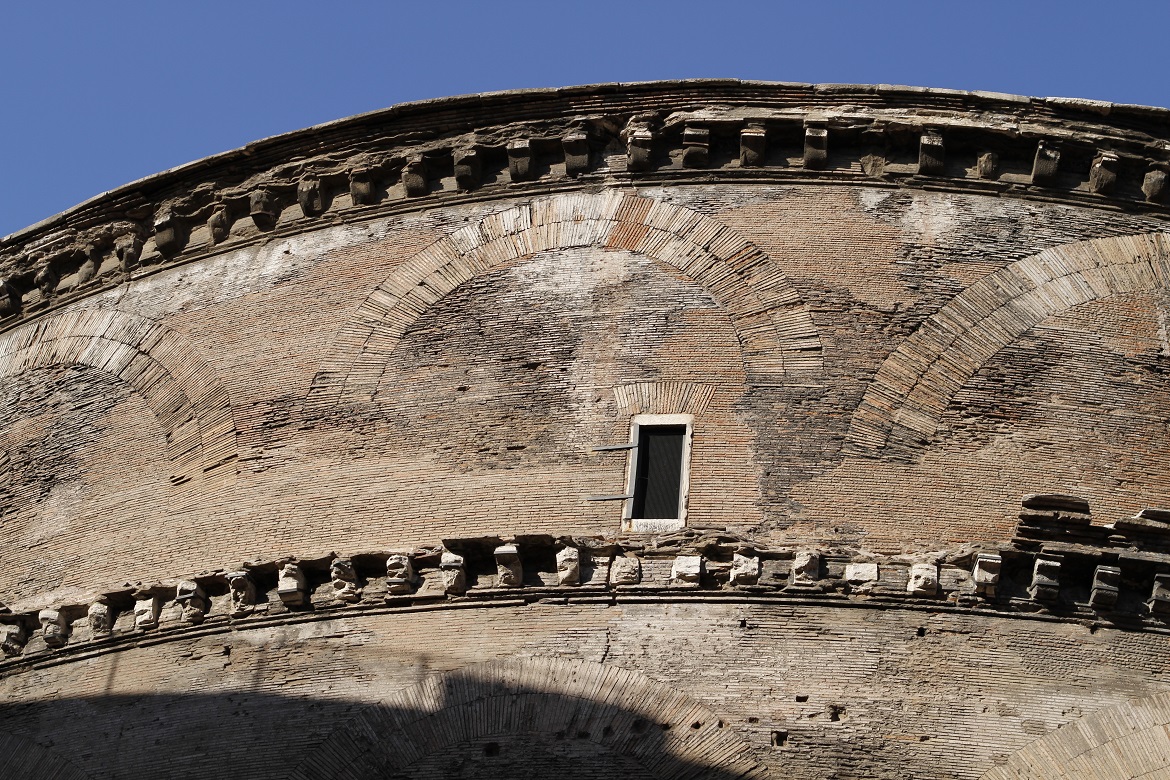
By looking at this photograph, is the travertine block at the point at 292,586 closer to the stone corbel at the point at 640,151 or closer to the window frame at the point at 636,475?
the window frame at the point at 636,475

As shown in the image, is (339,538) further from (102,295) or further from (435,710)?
(102,295)

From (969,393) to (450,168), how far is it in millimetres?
4613

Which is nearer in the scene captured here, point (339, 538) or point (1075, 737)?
point (1075, 737)

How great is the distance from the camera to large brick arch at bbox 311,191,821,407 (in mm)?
12531

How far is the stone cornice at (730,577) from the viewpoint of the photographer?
11.2 metres

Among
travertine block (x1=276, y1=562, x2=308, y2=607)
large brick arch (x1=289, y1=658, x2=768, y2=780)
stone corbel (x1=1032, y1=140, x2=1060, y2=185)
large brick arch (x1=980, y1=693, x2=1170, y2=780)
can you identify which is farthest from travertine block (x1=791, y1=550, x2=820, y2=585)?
stone corbel (x1=1032, y1=140, x2=1060, y2=185)

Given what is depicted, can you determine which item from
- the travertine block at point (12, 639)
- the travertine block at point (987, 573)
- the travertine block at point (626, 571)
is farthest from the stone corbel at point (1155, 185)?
the travertine block at point (12, 639)

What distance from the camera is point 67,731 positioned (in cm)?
1203

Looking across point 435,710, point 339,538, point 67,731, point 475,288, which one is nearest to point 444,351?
point 475,288

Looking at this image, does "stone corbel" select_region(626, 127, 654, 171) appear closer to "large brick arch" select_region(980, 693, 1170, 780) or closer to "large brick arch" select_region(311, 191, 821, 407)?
"large brick arch" select_region(311, 191, 821, 407)

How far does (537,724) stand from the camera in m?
10.9

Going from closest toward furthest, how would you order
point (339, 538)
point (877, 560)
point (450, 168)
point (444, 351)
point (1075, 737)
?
1. point (1075, 737)
2. point (877, 560)
3. point (339, 538)
4. point (444, 351)
5. point (450, 168)

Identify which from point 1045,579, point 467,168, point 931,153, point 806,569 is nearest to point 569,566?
point 806,569

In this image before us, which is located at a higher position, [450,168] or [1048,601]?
[450,168]
